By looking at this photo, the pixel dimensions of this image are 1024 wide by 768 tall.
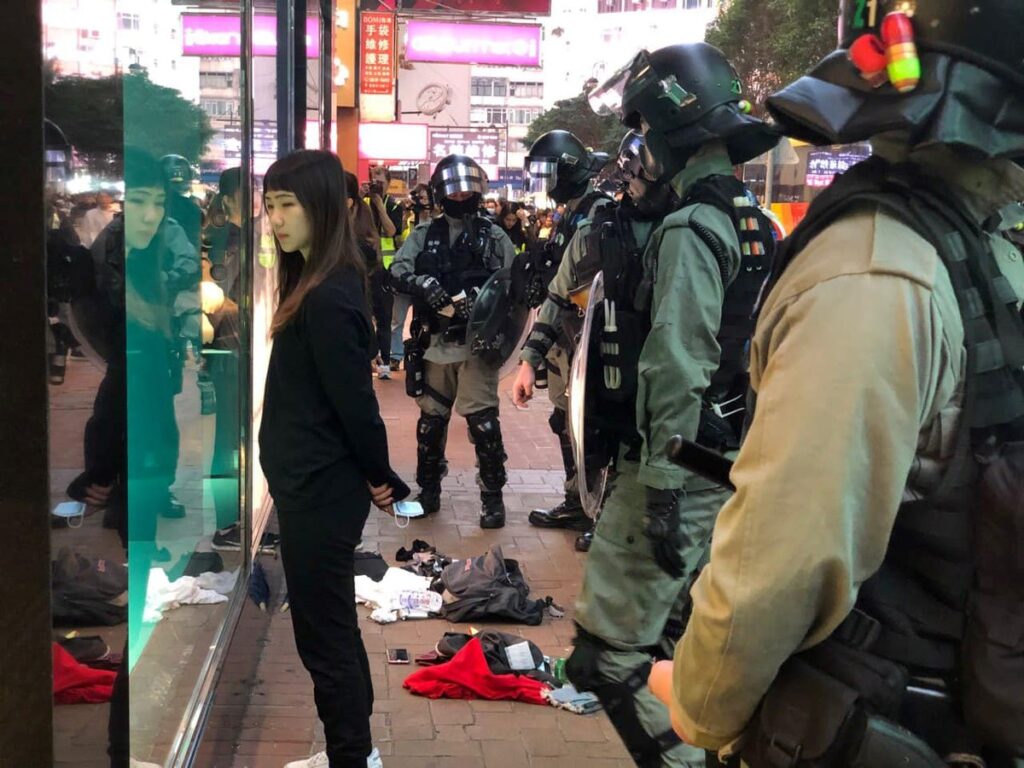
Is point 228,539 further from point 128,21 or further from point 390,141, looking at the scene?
point 390,141

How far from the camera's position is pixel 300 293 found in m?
3.02

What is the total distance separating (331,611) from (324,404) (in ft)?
→ 2.02

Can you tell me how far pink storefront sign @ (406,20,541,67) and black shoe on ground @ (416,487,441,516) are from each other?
10.9m

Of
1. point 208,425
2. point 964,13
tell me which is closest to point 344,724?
point 208,425

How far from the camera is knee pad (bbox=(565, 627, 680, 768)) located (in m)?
3.03

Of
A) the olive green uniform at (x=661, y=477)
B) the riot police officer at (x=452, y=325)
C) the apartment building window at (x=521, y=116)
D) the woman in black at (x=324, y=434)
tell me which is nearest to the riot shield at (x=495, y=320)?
the riot police officer at (x=452, y=325)

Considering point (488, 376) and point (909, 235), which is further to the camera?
point (488, 376)

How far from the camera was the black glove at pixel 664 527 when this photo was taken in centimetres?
304

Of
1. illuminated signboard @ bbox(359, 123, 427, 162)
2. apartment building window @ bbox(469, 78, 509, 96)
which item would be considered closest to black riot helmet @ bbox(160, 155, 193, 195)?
illuminated signboard @ bbox(359, 123, 427, 162)

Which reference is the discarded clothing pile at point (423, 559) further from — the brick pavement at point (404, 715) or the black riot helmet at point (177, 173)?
the black riot helmet at point (177, 173)

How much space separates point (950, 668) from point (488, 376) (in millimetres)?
5088

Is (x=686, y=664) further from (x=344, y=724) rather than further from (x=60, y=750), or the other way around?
(x=344, y=724)

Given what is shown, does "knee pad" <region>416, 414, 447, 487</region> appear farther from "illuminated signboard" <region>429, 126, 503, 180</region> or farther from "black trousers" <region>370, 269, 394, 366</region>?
"illuminated signboard" <region>429, 126, 503, 180</region>

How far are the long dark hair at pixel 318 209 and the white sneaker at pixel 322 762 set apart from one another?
4.45 ft
